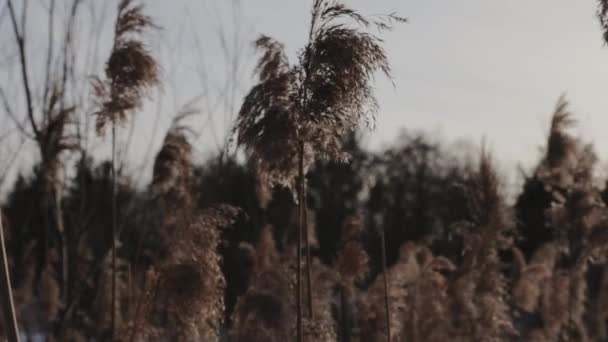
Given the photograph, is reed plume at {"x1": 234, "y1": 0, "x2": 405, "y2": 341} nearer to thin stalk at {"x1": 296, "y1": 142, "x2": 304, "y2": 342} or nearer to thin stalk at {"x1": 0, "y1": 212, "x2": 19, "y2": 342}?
thin stalk at {"x1": 296, "y1": 142, "x2": 304, "y2": 342}

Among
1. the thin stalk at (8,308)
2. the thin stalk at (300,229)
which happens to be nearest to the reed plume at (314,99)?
the thin stalk at (300,229)

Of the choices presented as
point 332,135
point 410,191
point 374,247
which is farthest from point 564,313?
point 410,191

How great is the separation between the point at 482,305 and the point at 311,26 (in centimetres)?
473

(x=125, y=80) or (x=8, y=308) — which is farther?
(x=125, y=80)

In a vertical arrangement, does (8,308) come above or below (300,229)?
below

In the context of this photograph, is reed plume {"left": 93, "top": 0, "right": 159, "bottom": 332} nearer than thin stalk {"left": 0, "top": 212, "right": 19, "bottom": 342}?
No

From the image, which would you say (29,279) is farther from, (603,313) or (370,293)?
(603,313)

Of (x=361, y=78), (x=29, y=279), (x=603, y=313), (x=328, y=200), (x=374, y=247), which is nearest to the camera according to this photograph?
(x=361, y=78)

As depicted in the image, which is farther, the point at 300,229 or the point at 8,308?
the point at 300,229

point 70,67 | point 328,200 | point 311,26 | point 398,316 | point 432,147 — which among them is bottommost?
point 398,316

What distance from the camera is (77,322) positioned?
14055 mm

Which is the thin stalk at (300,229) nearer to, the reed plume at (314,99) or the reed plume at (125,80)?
the reed plume at (314,99)

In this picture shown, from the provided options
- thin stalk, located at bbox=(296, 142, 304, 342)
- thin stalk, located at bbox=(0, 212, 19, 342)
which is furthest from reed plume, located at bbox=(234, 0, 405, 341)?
thin stalk, located at bbox=(0, 212, 19, 342)

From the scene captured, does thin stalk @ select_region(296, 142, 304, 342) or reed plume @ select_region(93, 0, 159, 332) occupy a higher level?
reed plume @ select_region(93, 0, 159, 332)
